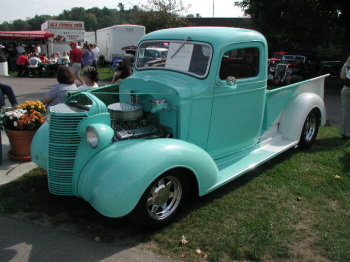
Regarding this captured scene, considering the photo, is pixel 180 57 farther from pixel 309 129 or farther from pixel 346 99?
pixel 346 99

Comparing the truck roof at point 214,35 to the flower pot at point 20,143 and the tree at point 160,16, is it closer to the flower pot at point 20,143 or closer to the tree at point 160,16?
the flower pot at point 20,143

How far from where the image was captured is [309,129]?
5.83 meters

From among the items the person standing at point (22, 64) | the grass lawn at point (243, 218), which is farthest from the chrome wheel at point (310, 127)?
the person standing at point (22, 64)

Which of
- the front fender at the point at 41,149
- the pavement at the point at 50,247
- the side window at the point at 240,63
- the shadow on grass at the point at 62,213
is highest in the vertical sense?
the side window at the point at 240,63

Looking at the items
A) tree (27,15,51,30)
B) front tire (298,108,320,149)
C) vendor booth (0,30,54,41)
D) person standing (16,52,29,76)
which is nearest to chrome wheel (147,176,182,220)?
front tire (298,108,320,149)

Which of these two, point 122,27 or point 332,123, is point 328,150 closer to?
point 332,123

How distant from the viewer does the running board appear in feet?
12.9

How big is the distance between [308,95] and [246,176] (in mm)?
1944

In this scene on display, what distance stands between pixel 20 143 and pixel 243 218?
3468 millimetres

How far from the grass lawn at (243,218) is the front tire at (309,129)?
0.86 meters

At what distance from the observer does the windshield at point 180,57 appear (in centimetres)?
397

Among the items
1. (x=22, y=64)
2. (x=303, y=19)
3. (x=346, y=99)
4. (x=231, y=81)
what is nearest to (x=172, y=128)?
(x=231, y=81)

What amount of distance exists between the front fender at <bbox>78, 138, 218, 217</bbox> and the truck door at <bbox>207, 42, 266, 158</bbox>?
2.90 ft

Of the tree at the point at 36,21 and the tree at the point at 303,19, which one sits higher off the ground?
the tree at the point at 36,21
